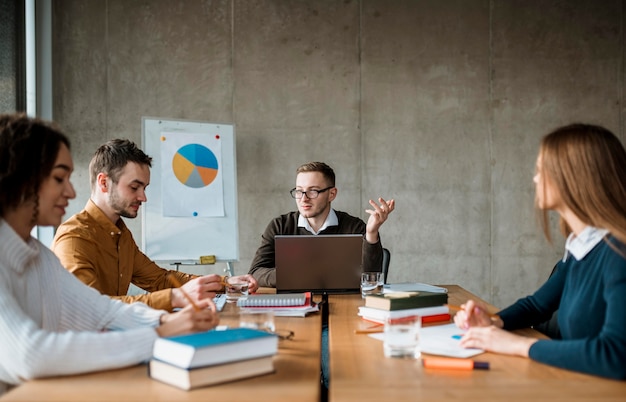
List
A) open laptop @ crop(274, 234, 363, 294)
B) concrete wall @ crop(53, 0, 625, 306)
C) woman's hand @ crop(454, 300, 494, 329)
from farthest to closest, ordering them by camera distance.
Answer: concrete wall @ crop(53, 0, 625, 306) → open laptop @ crop(274, 234, 363, 294) → woman's hand @ crop(454, 300, 494, 329)

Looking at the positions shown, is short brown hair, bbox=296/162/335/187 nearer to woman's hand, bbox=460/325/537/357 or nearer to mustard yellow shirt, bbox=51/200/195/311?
mustard yellow shirt, bbox=51/200/195/311

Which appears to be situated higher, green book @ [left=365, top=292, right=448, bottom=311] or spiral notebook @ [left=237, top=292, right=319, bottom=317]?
green book @ [left=365, top=292, right=448, bottom=311]

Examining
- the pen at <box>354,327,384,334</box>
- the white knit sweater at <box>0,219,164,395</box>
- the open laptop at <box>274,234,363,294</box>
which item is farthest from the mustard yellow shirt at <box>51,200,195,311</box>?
the pen at <box>354,327,384,334</box>

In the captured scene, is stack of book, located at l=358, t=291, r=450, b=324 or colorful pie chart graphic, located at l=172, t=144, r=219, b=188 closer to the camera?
stack of book, located at l=358, t=291, r=450, b=324

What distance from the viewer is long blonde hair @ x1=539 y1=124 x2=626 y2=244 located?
1592mm

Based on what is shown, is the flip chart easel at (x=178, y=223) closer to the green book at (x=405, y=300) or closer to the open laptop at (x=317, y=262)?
the open laptop at (x=317, y=262)

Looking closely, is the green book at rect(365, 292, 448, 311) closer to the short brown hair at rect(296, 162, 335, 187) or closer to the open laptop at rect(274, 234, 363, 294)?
the open laptop at rect(274, 234, 363, 294)

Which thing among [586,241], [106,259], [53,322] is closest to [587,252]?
[586,241]

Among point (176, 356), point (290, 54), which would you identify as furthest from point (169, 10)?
point (176, 356)

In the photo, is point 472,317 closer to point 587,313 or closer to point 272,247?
point 587,313

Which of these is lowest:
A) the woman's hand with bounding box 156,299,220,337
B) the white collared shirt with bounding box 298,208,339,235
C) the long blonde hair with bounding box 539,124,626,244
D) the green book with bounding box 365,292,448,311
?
the green book with bounding box 365,292,448,311

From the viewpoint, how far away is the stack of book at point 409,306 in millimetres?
2002

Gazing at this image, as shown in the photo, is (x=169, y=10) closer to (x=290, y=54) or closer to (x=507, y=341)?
(x=290, y=54)

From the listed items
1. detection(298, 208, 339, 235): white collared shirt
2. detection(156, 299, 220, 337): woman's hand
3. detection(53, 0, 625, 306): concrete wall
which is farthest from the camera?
detection(53, 0, 625, 306): concrete wall
